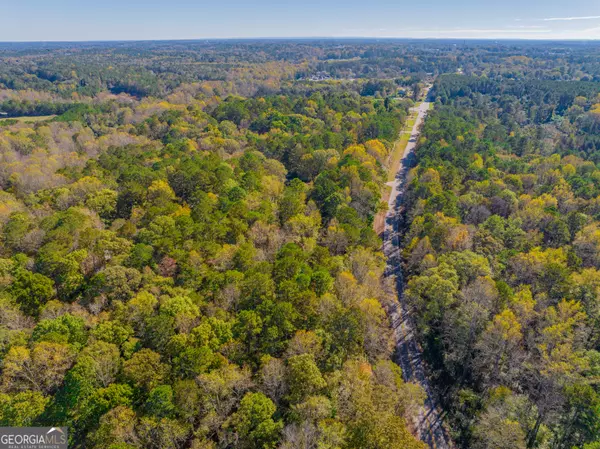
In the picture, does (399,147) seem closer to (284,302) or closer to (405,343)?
(405,343)

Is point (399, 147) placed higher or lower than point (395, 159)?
higher

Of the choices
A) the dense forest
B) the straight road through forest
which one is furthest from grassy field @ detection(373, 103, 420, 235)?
the dense forest

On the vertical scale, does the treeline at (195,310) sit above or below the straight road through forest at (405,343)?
above

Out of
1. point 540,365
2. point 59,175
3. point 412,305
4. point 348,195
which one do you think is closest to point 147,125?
point 59,175

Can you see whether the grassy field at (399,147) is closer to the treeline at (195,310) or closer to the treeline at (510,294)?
the treeline at (510,294)

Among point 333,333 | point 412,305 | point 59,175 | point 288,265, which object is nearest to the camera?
point 333,333

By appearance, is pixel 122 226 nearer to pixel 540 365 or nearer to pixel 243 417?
→ pixel 243 417

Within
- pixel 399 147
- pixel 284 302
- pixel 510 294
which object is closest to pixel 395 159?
pixel 399 147

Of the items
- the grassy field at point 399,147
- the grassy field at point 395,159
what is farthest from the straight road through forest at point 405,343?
the grassy field at point 399,147
